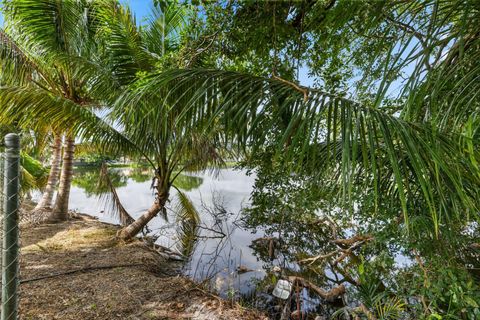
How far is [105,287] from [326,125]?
2990 millimetres

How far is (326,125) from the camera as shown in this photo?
134cm

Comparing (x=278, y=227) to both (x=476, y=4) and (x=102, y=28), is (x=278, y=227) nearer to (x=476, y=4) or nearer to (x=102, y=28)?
(x=476, y=4)

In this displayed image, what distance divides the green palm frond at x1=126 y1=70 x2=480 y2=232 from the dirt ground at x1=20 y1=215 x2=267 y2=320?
2.09 m

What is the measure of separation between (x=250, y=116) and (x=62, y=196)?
18.6 feet

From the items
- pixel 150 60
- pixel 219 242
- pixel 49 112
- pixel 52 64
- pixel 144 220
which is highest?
pixel 150 60

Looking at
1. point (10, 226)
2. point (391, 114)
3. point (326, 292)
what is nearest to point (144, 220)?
point (326, 292)

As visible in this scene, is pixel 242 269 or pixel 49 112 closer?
pixel 49 112

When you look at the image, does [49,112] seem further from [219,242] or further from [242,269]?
[219,242]

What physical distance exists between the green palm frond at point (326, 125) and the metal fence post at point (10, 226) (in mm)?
635

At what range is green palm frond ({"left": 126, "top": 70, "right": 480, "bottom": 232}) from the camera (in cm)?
93

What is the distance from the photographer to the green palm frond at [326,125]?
93 cm

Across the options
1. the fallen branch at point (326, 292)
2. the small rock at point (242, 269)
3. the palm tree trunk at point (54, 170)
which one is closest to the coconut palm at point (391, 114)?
the fallen branch at point (326, 292)

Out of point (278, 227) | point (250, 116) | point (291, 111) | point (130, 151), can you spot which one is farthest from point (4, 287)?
point (278, 227)

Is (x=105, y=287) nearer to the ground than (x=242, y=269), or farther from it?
farther from it
